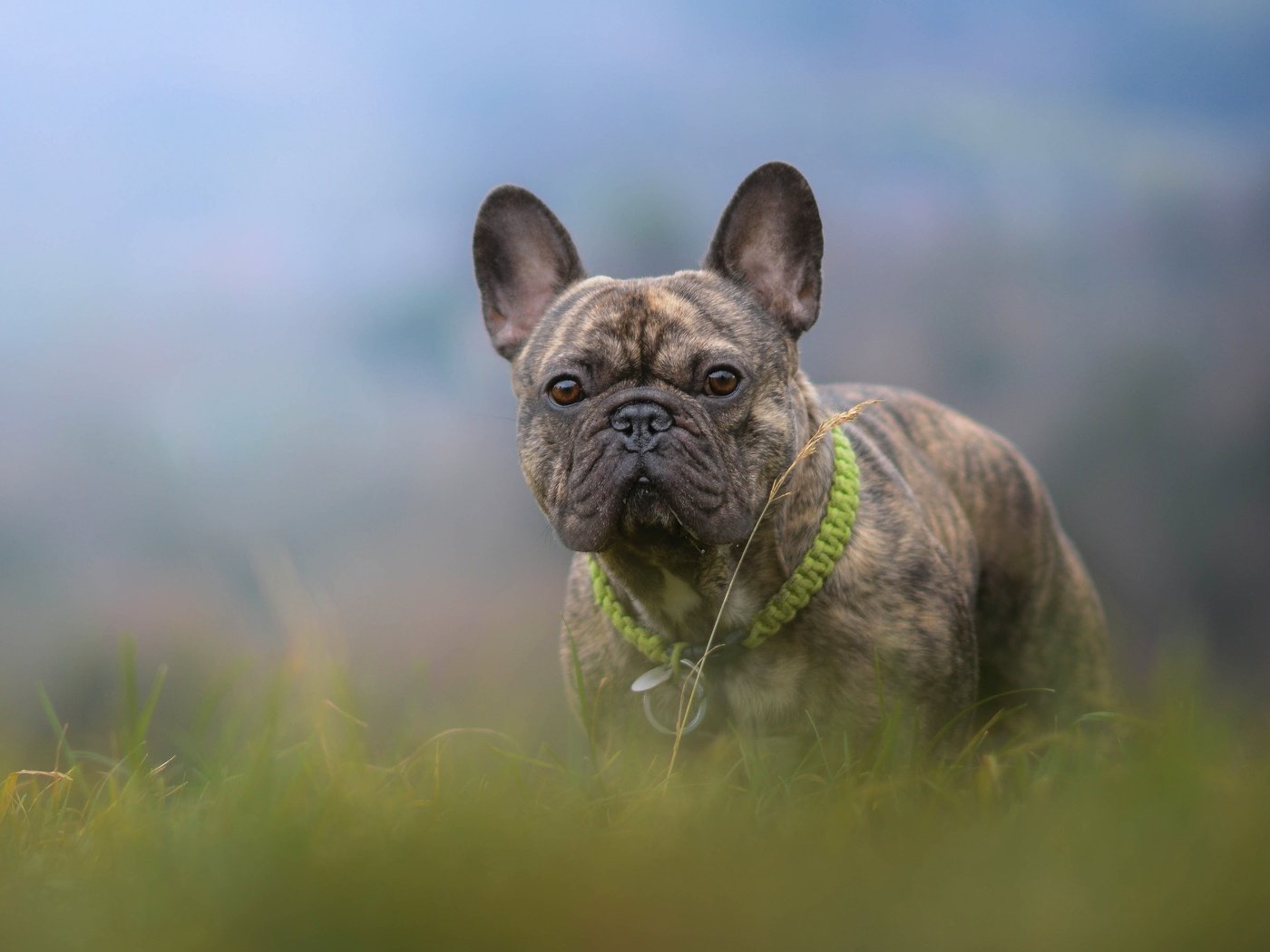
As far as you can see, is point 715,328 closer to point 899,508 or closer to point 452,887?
point 899,508

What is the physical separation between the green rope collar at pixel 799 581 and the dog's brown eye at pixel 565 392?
459 mm

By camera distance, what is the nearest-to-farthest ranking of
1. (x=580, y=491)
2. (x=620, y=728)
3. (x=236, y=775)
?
(x=236, y=775), (x=580, y=491), (x=620, y=728)

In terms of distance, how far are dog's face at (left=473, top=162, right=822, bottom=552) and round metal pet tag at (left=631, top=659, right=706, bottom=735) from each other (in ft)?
1.33

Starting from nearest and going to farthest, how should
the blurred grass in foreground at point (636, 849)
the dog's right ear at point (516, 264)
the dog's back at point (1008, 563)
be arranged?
the blurred grass in foreground at point (636, 849)
the dog's right ear at point (516, 264)
the dog's back at point (1008, 563)

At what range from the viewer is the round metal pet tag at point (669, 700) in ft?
10.2

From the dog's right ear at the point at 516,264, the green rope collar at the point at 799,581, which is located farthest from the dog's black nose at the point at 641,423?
the dog's right ear at the point at 516,264

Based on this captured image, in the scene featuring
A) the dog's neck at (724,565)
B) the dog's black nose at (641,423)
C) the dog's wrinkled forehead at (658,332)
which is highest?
the dog's wrinkled forehead at (658,332)

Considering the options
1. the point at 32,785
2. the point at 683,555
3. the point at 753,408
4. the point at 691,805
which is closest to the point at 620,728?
the point at 683,555

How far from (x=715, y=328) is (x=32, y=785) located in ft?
6.26

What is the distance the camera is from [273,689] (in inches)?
93.2

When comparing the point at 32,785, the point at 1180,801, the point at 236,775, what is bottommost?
the point at 32,785

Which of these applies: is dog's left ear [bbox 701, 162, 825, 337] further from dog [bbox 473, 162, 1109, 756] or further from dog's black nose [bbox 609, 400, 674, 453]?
dog's black nose [bbox 609, 400, 674, 453]

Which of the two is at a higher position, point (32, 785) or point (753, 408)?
point (753, 408)

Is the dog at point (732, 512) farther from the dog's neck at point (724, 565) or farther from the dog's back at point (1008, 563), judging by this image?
the dog's back at point (1008, 563)
